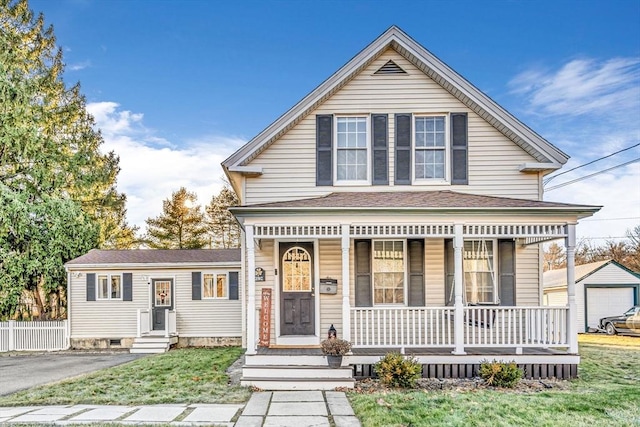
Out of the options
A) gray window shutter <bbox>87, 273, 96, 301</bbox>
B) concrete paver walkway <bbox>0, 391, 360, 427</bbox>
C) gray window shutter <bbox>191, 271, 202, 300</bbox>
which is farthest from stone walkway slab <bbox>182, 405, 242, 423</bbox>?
gray window shutter <bbox>87, 273, 96, 301</bbox>

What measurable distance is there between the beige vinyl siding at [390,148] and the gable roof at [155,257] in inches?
224

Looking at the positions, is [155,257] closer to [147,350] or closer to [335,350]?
[147,350]

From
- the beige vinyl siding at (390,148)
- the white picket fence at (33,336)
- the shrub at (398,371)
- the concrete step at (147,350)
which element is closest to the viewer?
the shrub at (398,371)

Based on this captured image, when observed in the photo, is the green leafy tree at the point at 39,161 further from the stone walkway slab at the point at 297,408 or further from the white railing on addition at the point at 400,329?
the stone walkway slab at the point at 297,408

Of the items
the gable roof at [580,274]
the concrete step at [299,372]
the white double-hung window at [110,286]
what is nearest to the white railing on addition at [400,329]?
the concrete step at [299,372]

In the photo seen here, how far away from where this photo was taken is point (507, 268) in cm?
984

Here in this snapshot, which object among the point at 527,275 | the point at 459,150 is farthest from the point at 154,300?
the point at 527,275

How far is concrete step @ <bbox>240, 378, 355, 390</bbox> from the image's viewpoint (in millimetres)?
7805

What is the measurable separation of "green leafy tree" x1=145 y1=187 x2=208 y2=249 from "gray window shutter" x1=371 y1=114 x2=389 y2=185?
20793 millimetres

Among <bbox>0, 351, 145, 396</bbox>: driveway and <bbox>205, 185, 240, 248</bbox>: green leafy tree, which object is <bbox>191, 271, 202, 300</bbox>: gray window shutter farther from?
<bbox>205, 185, 240, 248</bbox>: green leafy tree

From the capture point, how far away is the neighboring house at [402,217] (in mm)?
8516

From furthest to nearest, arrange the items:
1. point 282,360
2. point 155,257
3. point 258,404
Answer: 1. point 155,257
2. point 282,360
3. point 258,404

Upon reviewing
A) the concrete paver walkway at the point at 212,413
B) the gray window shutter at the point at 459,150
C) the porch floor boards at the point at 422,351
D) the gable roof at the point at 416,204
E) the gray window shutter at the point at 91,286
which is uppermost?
the gray window shutter at the point at 459,150

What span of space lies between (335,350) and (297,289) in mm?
2305
